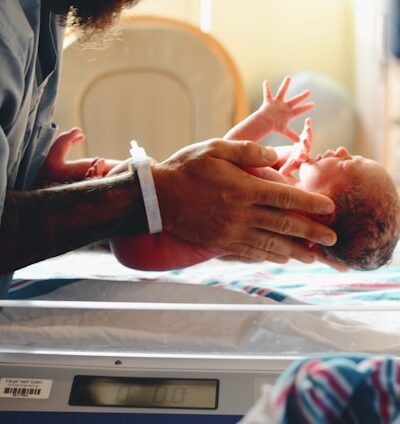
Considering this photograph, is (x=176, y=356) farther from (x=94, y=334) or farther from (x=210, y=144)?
(x=210, y=144)

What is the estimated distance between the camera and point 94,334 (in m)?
0.89

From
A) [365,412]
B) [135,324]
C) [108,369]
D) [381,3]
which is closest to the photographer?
[365,412]

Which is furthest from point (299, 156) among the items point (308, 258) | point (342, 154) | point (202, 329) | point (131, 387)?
point (131, 387)

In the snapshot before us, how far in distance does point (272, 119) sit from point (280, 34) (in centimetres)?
134

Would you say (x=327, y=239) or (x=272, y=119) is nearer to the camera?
(x=327, y=239)

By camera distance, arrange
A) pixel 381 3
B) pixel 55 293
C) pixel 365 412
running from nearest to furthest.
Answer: pixel 365 412 → pixel 55 293 → pixel 381 3

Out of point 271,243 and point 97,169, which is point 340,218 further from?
point 97,169

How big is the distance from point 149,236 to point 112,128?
2.89 feet

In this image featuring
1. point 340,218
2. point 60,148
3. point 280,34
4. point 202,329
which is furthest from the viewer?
point 280,34

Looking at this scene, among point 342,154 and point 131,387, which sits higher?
point 342,154

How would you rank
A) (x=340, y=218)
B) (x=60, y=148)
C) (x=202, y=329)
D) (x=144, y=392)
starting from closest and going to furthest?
(x=144, y=392), (x=202, y=329), (x=340, y=218), (x=60, y=148)

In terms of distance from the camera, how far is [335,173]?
102 cm

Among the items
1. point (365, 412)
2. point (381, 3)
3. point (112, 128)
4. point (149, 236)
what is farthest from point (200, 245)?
point (381, 3)

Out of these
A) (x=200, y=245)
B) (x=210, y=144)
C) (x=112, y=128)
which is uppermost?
(x=210, y=144)
